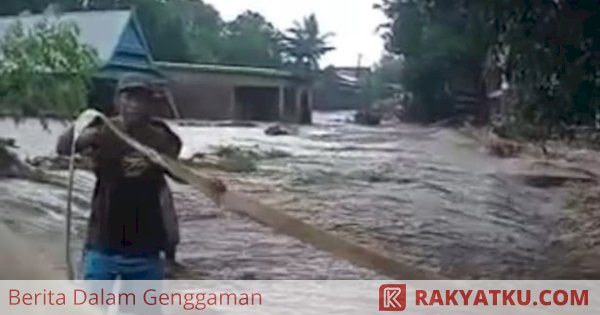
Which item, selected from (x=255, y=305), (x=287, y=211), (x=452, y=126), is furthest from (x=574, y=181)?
(x=255, y=305)

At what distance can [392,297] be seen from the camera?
1922mm

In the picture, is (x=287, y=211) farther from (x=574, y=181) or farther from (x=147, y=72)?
(x=574, y=181)

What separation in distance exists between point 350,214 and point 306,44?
43 centimetres

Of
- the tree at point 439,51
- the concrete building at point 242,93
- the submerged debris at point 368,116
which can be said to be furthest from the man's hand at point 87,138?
the tree at point 439,51

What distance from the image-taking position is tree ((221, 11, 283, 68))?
6.66 feet

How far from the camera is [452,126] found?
202cm

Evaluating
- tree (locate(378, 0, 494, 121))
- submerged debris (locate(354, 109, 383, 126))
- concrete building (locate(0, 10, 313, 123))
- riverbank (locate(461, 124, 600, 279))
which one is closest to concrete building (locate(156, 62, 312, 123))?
concrete building (locate(0, 10, 313, 123))

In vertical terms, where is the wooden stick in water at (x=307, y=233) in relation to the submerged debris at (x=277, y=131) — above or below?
below

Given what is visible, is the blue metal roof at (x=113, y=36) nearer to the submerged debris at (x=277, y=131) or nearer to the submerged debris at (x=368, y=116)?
the submerged debris at (x=277, y=131)

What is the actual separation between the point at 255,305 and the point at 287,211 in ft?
0.73

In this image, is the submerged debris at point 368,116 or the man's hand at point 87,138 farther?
the submerged debris at point 368,116

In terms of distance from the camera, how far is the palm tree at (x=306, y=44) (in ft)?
6.73

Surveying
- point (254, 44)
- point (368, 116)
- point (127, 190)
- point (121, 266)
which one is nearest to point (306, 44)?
point (254, 44)

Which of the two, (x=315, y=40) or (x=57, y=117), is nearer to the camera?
(x=57, y=117)
